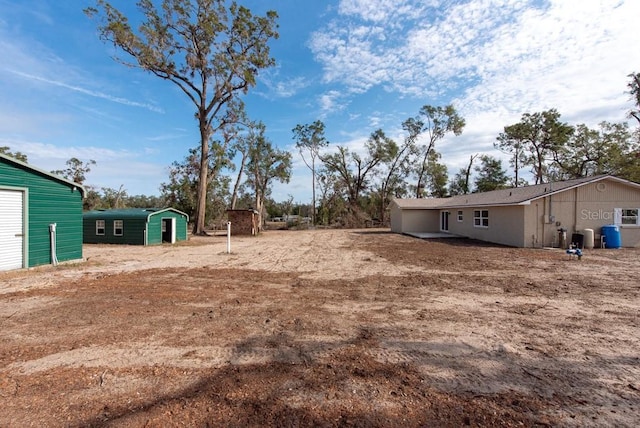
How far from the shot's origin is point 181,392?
9.03 feet

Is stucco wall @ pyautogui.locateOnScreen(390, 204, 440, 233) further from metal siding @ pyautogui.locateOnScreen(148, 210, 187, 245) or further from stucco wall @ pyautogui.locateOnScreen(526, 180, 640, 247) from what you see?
metal siding @ pyautogui.locateOnScreen(148, 210, 187, 245)

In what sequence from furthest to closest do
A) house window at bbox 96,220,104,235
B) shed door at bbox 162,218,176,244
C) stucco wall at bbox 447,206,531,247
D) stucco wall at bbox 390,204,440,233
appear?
stucco wall at bbox 390,204,440,233, shed door at bbox 162,218,176,244, house window at bbox 96,220,104,235, stucco wall at bbox 447,206,531,247

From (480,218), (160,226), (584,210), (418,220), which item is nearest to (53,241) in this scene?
(160,226)

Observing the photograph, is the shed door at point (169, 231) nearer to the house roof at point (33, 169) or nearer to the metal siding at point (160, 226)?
the metal siding at point (160, 226)

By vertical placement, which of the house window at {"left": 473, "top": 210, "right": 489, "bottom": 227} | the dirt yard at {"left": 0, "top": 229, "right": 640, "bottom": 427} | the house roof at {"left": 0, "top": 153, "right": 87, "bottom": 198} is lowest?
the dirt yard at {"left": 0, "top": 229, "right": 640, "bottom": 427}

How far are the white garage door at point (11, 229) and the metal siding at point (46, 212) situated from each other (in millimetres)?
223

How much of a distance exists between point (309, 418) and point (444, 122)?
140ft

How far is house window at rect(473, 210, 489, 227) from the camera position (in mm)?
18495

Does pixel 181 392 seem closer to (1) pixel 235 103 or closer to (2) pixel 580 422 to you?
(2) pixel 580 422

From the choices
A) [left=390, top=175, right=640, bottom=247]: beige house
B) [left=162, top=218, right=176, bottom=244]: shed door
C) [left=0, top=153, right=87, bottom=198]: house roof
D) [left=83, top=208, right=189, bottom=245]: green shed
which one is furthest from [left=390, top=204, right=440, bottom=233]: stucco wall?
[left=0, top=153, right=87, bottom=198]: house roof

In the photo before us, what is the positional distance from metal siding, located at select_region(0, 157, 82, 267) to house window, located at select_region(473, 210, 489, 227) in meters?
19.6

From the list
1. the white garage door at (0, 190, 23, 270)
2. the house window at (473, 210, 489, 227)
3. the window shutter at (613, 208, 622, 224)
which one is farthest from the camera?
the house window at (473, 210, 489, 227)

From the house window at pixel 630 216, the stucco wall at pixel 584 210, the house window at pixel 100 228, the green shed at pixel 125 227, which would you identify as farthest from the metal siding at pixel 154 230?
the house window at pixel 630 216

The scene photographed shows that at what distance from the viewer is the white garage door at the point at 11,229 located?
8.45 meters
